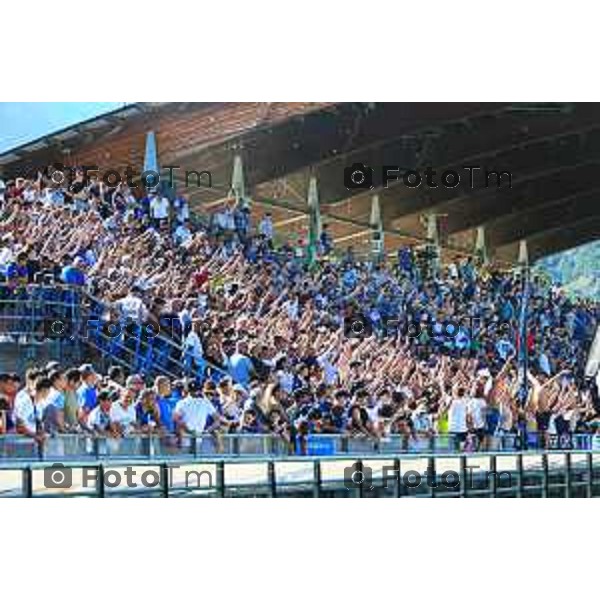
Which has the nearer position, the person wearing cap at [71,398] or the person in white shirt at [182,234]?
the person wearing cap at [71,398]

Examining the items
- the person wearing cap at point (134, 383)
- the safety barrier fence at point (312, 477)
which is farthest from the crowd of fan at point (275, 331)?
the safety barrier fence at point (312, 477)

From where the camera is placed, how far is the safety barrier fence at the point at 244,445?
8.84 meters

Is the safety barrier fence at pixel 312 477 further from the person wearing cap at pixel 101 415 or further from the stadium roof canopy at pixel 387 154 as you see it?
the stadium roof canopy at pixel 387 154

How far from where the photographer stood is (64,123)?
885 centimetres

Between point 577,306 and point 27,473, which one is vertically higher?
point 577,306

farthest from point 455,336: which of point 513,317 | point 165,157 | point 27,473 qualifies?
point 27,473

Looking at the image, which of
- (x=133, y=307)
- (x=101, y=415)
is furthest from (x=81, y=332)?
(x=101, y=415)

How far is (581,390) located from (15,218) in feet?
9.91

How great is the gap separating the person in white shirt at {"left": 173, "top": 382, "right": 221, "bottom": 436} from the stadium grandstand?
0.03ft

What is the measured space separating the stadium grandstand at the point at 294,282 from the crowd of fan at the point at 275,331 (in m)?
0.01

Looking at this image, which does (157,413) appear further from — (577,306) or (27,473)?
(577,306)

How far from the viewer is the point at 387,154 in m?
8.82

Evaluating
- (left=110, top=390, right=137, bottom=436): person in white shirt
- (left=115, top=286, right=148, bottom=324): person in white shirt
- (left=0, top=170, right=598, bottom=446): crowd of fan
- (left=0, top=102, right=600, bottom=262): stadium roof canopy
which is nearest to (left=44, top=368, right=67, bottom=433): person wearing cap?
(left=0, top=170, right=598, bottom=446): crowd of fan

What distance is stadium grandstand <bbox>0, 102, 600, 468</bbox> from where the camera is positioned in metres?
8.82
